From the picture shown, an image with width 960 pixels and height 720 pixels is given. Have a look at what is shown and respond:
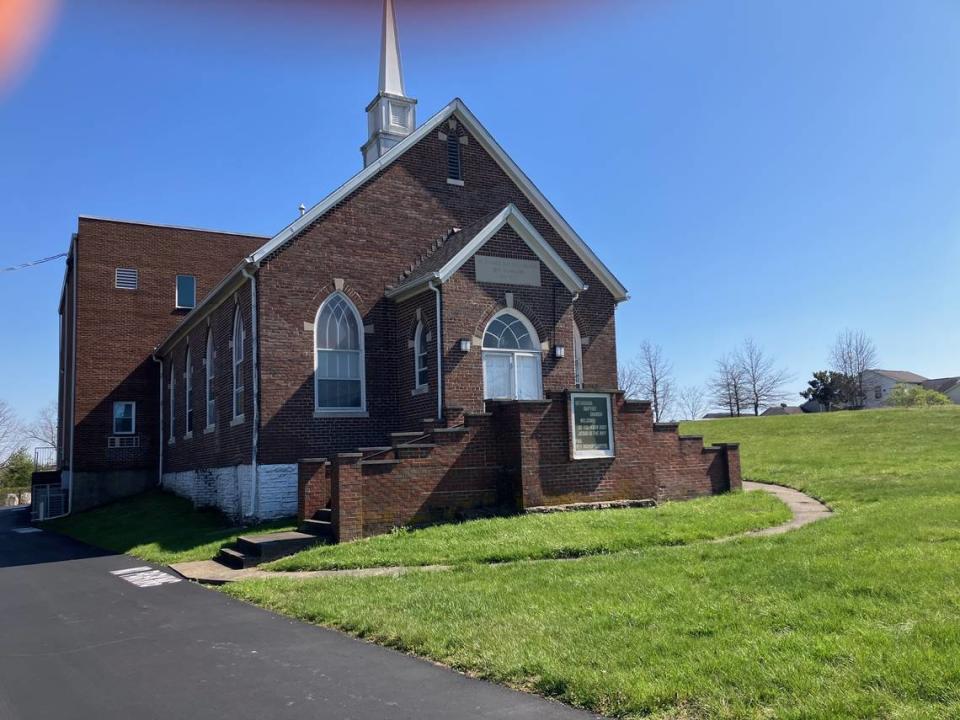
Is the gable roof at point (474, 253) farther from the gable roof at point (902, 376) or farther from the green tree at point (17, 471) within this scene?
the gable roof at point (902, 376)

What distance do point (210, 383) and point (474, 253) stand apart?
9274 mm

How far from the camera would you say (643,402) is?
51.4 feet

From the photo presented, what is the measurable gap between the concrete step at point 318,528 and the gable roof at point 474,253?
5.72m

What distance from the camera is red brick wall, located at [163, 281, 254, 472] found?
18156 mm

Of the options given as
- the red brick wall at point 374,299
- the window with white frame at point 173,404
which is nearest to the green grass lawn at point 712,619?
the red brick wall at point 374,299

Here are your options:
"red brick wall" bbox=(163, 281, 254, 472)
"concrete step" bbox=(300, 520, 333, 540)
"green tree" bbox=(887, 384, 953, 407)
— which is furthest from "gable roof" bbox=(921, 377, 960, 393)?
"concrete step" bbox=(300, 520, 333, 540)

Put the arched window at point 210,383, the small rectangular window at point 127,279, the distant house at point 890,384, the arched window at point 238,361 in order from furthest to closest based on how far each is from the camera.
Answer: the distant house at point 890,384
the small rectangular window at point 127,279
the arched window at point 210,383
the arched window at point 238,361

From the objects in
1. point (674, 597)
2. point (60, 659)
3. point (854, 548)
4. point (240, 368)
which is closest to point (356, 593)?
point (60, 659)

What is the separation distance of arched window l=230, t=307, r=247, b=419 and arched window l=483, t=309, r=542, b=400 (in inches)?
237

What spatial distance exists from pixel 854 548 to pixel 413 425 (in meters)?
10.4

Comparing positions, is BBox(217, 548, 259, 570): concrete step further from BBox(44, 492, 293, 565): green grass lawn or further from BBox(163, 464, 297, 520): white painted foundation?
BBox(163, 464, 297, 520): white painted foundation

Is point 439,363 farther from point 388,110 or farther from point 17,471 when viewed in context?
point 17,471

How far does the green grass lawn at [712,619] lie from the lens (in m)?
5.11

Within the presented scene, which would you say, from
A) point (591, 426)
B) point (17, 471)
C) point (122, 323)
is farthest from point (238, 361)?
point (17, 471)
